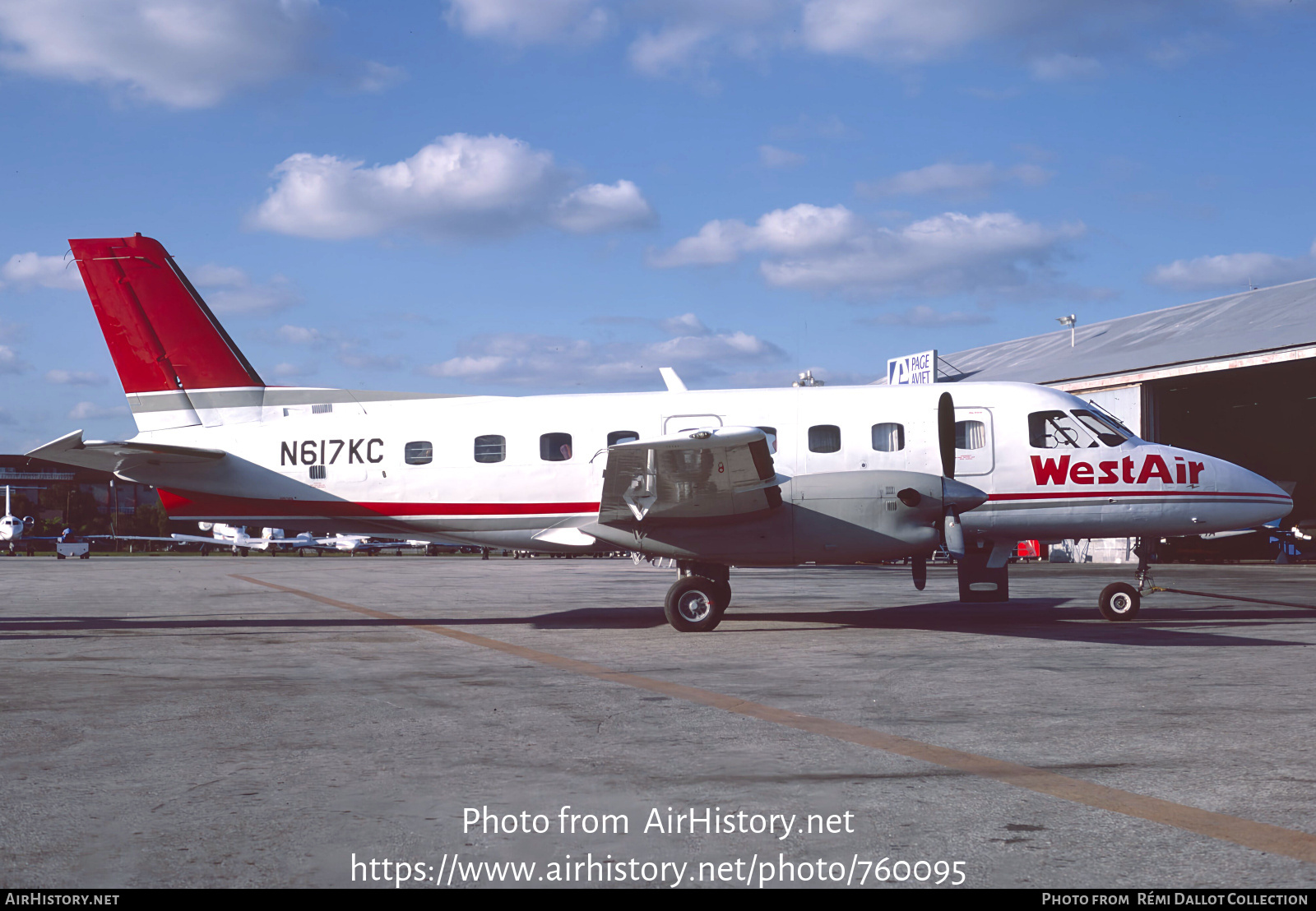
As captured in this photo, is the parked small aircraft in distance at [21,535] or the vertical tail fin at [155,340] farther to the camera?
the parked small aircraft in distance at [21,535]

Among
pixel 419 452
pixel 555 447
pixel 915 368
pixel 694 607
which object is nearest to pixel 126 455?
pixel 419 452

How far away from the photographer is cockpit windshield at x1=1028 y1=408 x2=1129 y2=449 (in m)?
15.2

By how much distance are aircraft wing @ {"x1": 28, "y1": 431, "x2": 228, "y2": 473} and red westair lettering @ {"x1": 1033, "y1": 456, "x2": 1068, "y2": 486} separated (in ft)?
41.4

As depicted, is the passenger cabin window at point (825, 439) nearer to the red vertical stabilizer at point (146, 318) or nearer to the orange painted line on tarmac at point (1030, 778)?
the orange painted line on tarmac at point (1030, 778)

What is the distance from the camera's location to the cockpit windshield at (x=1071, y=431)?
15.2 m

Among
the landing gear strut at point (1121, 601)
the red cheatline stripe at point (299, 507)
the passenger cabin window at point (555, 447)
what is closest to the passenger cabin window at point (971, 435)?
the landing gear strut at point (1121, 601)

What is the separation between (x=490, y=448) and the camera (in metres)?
15.8

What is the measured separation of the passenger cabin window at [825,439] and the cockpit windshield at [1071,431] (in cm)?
290

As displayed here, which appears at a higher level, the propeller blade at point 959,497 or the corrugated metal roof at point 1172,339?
the corrugated metal roof at point 1172,339

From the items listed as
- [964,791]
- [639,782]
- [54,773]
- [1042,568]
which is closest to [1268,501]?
[964,791]

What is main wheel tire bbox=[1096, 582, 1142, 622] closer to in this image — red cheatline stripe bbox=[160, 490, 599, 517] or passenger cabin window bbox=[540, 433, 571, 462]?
passenger cabin window bbox=[540, 433, 571, 462]

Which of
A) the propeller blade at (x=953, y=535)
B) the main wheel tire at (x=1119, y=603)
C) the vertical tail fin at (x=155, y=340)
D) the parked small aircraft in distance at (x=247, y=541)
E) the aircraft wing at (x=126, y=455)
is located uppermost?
the vertical tail fin at (x=155, y=340)

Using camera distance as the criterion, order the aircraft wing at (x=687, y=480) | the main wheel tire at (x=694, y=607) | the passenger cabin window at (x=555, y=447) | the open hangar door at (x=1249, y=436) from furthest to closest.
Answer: the open hangar door at (x=1249, y=436)
the passenger cabin window at (x=555, y=447)
the main wheel tire at (x=694, y=607)
the aircraft wing at (x=687, y=480)

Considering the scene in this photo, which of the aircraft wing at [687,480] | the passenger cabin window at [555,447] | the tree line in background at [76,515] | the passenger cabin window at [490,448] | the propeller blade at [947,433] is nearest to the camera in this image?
the aircraft wing at [687,480]
